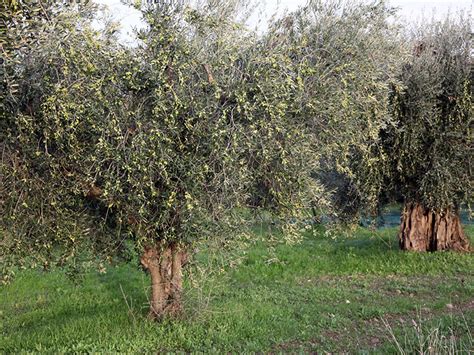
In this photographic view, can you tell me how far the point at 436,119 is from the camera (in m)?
14.0

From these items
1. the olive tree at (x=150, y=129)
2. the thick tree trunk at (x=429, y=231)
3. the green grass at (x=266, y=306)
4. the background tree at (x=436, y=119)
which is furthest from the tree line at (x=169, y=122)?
the thick tree trunk at (x=429, y=231)

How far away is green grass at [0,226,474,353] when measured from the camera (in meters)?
8.57

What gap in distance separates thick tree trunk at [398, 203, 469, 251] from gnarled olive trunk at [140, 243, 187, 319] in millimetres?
9666

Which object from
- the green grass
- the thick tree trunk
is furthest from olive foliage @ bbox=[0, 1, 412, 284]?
the thick tree trunk

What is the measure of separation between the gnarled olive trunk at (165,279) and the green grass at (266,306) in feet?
0.67

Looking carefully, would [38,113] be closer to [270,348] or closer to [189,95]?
[189,95]

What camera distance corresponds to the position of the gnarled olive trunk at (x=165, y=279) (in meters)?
9.33

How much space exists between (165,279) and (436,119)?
8.37 meters

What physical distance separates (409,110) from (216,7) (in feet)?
24.1

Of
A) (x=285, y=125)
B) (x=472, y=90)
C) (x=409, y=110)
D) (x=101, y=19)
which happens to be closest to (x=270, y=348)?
(x=285, y=125)

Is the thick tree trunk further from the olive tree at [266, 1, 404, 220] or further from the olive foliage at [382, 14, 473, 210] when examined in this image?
the olive tree at [266, 1, 404, 220]

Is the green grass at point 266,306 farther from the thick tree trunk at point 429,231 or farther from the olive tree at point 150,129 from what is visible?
the olive tree at point 150,129

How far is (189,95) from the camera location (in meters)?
7.53

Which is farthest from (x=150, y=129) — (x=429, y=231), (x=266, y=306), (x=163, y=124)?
(x=429, y=231)
